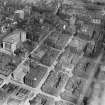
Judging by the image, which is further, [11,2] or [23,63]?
[11,2]

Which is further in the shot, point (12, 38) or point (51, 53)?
point (12, 38)

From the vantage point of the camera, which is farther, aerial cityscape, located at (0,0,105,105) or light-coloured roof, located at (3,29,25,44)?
light-coloured roof, located at (3,29,25,44)

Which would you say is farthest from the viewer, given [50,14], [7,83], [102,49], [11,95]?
[50,14]

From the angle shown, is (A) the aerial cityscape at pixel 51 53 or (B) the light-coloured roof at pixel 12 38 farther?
(B) the light-coloured roof at pixel 12 38

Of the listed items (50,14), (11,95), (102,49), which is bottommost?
(11,95)

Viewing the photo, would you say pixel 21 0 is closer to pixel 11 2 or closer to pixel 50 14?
pixel 11 2

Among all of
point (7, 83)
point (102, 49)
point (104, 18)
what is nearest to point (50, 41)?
point (102, 49)

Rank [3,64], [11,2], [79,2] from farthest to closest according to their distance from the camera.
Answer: [79,2], [11,2], [3,64]

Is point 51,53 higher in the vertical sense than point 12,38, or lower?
lower
